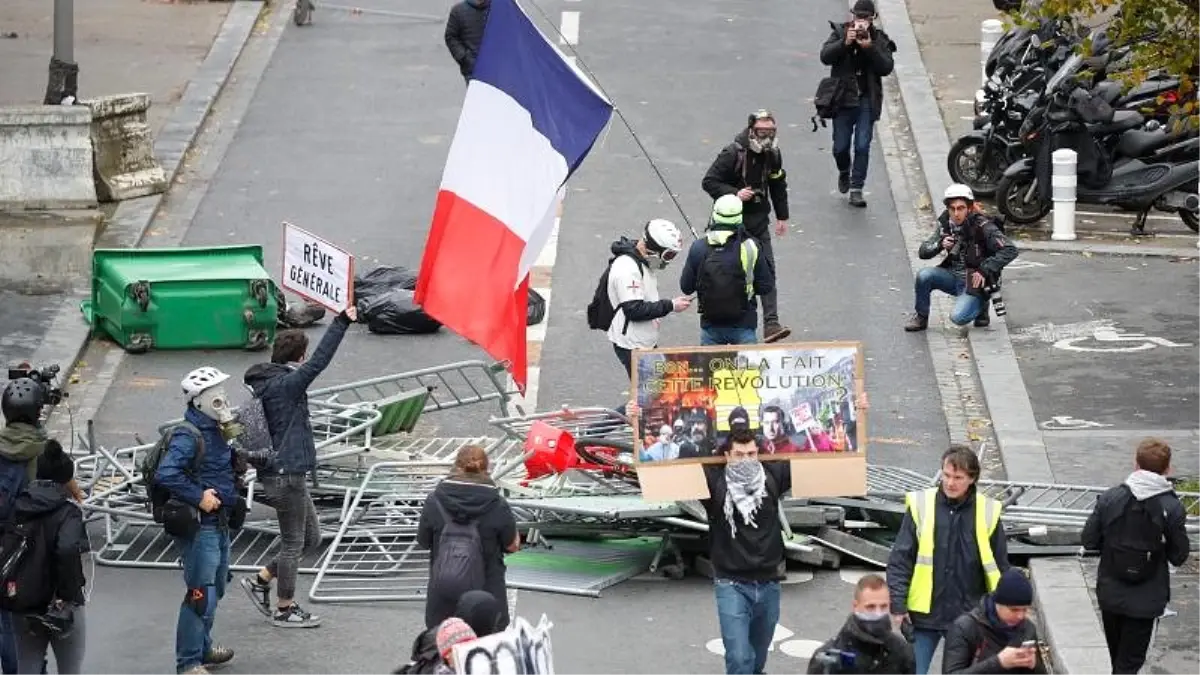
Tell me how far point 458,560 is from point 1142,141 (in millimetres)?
11658

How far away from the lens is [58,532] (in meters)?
11.1

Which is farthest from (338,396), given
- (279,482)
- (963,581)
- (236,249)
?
(963,581)

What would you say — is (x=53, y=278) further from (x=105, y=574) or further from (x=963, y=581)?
(x=963, y=581)

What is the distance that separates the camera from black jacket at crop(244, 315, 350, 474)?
1240 centimetres

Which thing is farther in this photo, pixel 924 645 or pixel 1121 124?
pixel 1121 124

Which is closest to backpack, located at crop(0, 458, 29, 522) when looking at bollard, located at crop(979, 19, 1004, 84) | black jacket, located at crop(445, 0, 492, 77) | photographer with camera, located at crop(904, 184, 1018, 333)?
photographer with camera, located at crop(904, 184, 1018, 333)

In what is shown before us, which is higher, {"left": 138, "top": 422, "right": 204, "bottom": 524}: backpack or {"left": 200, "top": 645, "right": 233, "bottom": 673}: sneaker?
{"left": 138, "top": 422, "right": 204, "bottom": 524}: backpack

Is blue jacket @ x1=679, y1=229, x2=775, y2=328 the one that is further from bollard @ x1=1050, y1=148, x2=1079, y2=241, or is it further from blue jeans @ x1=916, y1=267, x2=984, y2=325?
bollard @ x1=1050, y1=148, x2=1079, y2=241

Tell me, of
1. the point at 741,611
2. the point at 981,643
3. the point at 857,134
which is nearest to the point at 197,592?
the point at 741,611

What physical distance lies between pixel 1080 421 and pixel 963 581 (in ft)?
19.2

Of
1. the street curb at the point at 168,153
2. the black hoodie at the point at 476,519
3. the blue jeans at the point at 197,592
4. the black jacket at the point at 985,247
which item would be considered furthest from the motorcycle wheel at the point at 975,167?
the black hoodie at the point at 476,519

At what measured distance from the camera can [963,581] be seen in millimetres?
10602

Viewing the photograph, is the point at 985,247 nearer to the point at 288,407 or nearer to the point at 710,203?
the point at 710,203

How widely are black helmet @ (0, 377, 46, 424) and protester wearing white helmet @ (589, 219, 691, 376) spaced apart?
467 cm
